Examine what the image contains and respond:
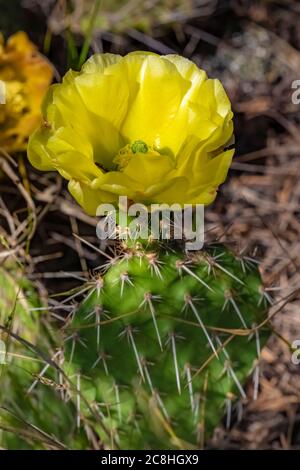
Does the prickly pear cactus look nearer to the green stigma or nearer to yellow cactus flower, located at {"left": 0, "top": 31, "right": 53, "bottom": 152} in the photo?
the green stigma

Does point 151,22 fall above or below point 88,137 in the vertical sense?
below

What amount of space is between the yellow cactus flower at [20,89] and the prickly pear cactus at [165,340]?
49 cm

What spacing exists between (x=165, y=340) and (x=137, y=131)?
12.4 inches

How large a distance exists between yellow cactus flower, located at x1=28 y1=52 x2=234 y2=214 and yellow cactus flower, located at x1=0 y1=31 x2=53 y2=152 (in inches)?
18.4

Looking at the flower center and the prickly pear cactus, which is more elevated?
the flower center

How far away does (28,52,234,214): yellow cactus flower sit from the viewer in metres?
0.96

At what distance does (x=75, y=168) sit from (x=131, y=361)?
34cm

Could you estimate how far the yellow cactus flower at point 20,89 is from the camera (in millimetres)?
1527

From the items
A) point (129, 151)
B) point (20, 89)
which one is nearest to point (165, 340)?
point (129, 151)

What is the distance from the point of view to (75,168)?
38.0 inches

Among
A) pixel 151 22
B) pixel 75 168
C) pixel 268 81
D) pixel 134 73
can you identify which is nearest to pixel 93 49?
pixel 151 22

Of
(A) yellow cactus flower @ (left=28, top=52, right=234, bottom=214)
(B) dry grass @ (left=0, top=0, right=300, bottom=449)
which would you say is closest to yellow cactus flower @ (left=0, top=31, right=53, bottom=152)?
(B) dry grass @ (left=0, top=0, right=300, bottom=449)

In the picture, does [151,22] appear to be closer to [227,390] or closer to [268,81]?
[268,81]

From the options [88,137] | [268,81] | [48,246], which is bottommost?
[48,246]
